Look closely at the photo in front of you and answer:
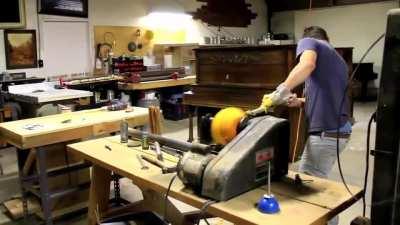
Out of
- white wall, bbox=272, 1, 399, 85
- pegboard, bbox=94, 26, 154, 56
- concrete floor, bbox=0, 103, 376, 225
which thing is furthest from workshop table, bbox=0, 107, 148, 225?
white wall, bbox=272, 1, 399, 85

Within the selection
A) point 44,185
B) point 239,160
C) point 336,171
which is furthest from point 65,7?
point 239,160

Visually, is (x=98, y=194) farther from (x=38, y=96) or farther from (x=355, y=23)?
(x=355, y=23)

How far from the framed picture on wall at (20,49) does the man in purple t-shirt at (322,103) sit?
15.2 ft

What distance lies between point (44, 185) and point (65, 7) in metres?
3.94

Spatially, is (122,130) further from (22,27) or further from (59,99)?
(22,27)

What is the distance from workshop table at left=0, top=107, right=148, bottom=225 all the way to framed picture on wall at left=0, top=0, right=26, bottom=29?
2844 mm

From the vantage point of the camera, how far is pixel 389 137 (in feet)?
3.45

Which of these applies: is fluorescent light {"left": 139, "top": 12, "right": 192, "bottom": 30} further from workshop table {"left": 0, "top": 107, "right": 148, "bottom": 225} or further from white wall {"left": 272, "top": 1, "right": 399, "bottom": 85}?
workshop table {"left": 0, "top": 107, "right": 148, "bottom": 225}

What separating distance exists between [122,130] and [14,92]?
327 cm

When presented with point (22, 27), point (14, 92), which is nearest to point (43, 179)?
point (14, 92)

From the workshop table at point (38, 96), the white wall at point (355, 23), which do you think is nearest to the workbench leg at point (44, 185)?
the workshop table at point (38, 96)

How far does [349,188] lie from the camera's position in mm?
1460

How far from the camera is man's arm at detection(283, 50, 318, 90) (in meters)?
1.77

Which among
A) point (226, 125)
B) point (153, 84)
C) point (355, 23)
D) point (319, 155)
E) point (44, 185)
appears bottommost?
point (44, 185)
